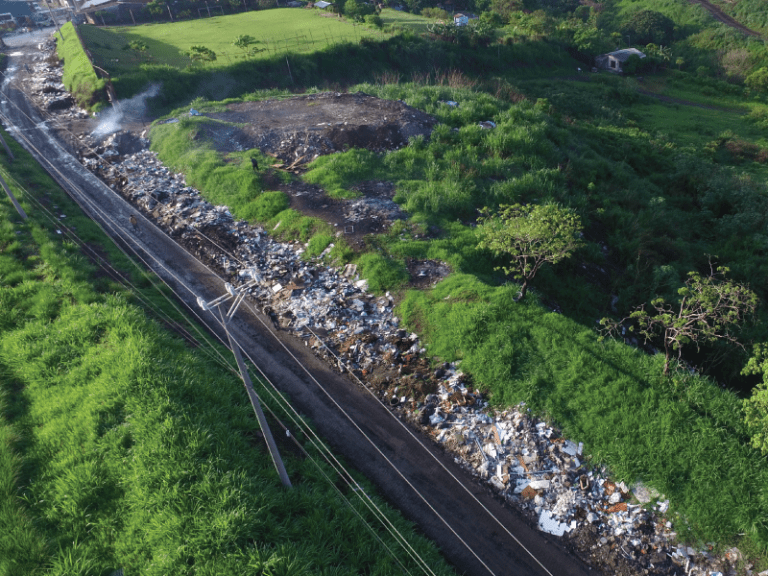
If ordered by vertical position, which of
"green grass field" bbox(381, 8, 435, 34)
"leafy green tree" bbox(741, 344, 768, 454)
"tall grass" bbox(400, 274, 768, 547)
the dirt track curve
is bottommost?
the dirt track curve

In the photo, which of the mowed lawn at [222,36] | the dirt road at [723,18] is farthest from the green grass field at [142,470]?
the dirt road at [723,18]

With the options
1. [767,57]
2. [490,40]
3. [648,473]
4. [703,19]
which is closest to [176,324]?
[648,473]

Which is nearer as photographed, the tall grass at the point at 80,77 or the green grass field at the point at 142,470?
the green grass field at the point at 142,470

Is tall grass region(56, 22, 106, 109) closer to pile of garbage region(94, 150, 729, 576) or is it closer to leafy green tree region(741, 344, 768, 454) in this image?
pile of garbage region(94, 150, 729, 576)

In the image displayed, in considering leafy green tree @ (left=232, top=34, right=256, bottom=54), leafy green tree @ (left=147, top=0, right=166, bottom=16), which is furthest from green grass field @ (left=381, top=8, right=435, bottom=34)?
leafy green tree @ (left=147, top=0, right=166, bottom=16)

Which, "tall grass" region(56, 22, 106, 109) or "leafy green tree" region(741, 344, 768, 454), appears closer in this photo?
"leafy green tree" region(741, 344, 768, 454)

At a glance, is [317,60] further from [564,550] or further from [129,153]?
[564,550]

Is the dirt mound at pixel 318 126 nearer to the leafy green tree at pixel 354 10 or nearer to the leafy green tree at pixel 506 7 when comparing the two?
the leafy green tree at pixel 354 10
